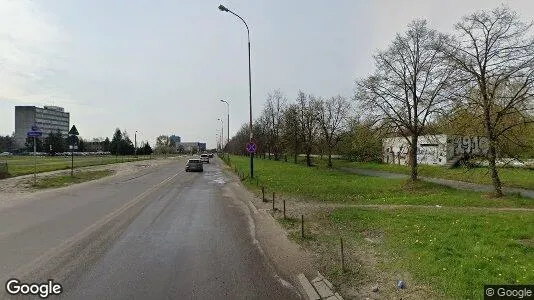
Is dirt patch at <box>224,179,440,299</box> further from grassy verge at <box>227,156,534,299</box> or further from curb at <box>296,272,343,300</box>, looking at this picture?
curb at <box>296,272,343,300</box>

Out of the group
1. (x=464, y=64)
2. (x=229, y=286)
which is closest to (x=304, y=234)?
(x=229, y=286)

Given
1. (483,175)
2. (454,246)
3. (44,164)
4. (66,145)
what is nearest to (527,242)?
(454,246)

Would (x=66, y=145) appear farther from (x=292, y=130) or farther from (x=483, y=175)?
(x=483, y=175)

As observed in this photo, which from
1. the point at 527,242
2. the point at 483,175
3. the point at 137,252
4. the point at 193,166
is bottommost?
the point at 137,252

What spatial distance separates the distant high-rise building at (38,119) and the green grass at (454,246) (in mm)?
152663

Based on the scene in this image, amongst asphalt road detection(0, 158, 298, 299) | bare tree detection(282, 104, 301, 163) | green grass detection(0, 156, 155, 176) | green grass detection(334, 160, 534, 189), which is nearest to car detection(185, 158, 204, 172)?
green grass detection(0, 156, 155, 176)

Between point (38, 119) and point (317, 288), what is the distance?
161 meters

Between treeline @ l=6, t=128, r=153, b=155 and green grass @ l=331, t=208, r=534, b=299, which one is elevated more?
treeline @ l=6, t=128, r=153, b=155

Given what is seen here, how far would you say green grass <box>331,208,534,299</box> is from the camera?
20.4 ft

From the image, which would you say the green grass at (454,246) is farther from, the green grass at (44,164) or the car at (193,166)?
the car at (193,166)

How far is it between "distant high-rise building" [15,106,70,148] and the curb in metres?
156

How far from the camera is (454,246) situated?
832cm

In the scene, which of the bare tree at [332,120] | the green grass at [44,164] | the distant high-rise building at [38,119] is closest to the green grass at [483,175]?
the bare tree at [332,120]

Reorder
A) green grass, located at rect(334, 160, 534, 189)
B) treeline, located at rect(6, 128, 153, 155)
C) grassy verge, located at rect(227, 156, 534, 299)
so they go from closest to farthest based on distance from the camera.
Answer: grassy verge, located at rect(227, 156, 534, 299), green grass, located at rect(334, 160, 534, 189), treeline, located at rect(6, 128, 153, 155)
